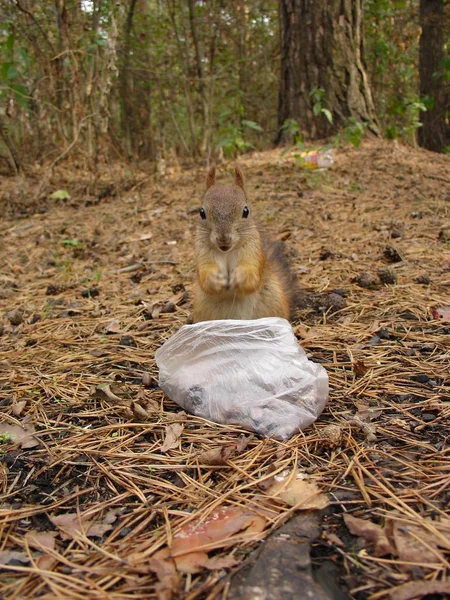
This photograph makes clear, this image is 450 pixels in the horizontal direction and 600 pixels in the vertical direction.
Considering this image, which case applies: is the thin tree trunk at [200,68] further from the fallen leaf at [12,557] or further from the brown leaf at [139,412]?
the fallen leaf at [12,557]

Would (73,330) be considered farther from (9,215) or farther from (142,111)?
(142,111)

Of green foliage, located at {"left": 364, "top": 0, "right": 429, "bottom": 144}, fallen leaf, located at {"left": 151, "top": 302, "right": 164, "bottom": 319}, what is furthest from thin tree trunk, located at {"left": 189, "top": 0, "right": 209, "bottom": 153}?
fallen leaf, located at {"left": 151, "top": 302, "right": 164, "bottom": 319}

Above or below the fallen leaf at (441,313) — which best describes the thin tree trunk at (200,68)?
above

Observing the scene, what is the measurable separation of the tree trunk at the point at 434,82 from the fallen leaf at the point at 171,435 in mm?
8319

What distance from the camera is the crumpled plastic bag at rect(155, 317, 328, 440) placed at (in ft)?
5.73

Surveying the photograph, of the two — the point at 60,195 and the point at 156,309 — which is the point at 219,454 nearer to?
the point at 156,309

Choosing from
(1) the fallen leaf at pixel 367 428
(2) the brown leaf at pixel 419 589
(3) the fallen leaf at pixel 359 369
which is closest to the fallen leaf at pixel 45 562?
(2) the brown leaf at pixel 419 589

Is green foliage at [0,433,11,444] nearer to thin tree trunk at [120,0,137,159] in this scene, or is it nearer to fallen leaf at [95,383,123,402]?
fallen leaf at [95,383,123,402]

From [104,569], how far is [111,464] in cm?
44

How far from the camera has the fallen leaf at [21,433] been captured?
171 centimetres

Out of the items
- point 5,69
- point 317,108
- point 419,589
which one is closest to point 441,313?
point 419,589

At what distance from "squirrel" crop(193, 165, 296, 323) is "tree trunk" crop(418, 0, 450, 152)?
24.2ft

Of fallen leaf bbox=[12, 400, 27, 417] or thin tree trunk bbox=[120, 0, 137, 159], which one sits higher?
thin tree trunk bbox=[120, 0, 137, 159]

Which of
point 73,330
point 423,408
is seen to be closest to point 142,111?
point 73,330
